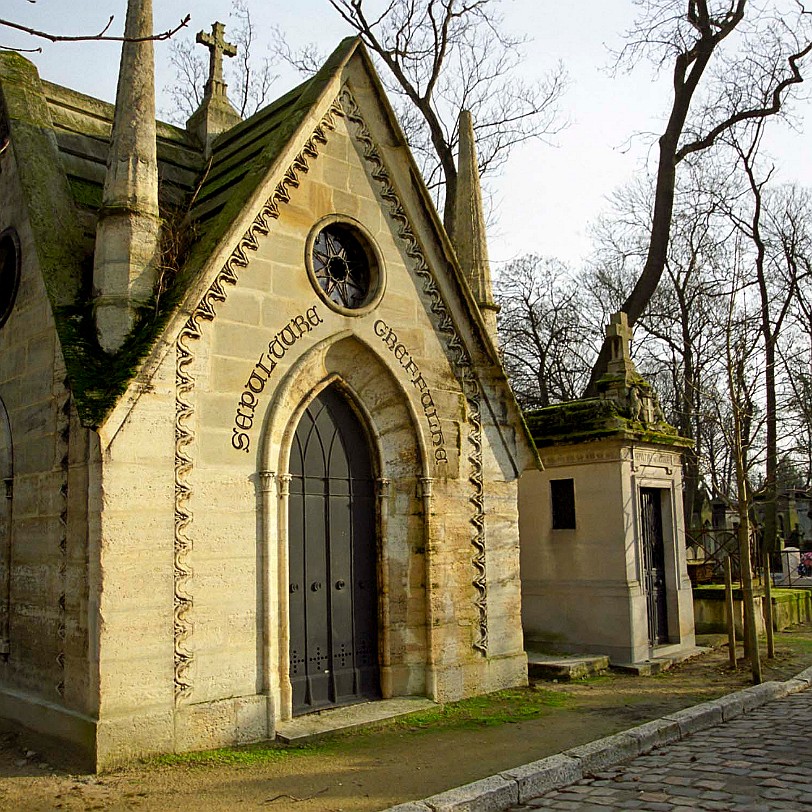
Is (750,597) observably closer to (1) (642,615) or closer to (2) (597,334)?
(1) (642,615)

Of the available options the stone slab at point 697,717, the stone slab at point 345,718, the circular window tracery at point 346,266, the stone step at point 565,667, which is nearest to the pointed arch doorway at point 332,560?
the stone slab at point 345,718

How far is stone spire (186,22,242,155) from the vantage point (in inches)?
459

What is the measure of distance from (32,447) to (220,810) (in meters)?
3.94

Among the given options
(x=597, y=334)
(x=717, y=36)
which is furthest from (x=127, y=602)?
(x=597, y=334)

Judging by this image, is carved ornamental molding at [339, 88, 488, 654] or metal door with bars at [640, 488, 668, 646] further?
metal door with bars at [640, 488, 668, 646]

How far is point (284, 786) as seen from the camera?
21.6 ft

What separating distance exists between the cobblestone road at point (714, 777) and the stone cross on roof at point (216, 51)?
9852 mm

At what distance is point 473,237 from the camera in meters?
11.3

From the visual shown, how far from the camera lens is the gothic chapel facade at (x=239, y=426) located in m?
7.29

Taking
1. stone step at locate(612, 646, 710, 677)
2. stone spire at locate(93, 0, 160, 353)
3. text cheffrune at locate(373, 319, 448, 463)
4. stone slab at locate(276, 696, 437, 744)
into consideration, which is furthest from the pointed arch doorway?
stone step at locate(612, 646, 710, 677)

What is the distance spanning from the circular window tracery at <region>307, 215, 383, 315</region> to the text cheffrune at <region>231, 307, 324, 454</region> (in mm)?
417

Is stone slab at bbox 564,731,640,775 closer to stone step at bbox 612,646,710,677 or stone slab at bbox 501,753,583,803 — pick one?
stone slab at bbox 501,753,583,803

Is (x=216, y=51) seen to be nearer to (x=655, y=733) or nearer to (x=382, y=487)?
(x=382, y=487)

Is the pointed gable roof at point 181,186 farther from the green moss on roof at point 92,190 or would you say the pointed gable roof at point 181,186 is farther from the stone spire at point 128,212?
the stone spire at point 128,212
